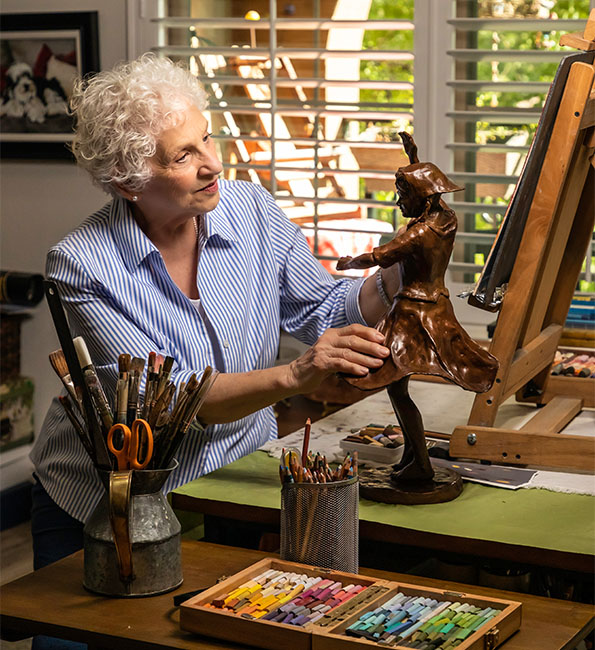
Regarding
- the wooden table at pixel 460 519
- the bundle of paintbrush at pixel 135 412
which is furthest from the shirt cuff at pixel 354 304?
the bundle of paintbrush at pixel 135 412

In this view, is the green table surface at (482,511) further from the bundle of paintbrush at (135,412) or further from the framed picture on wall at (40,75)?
the framed picture on wall at (40,75)

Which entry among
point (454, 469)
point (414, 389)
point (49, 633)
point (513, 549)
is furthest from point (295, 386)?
point (414, 389)

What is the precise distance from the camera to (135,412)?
4.44ft

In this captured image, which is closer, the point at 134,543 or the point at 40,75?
the point at 134,543

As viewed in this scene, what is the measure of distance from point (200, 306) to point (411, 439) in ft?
1.71

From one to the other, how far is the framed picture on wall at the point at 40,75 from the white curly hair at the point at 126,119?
1773 millimetres

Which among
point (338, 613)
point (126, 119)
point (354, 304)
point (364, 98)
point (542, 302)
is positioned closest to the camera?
point (338, 613)

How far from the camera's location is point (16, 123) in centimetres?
376

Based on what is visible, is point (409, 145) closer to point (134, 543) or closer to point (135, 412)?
point (135, 412)

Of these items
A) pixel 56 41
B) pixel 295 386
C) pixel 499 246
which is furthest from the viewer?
pixel 56 41

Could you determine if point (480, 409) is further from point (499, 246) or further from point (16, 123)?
point (16, 123)

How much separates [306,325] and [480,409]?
43 centimetres

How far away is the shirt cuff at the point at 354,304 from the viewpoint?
194cm

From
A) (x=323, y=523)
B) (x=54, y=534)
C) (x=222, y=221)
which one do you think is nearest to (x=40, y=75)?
(x=222, y=221)
